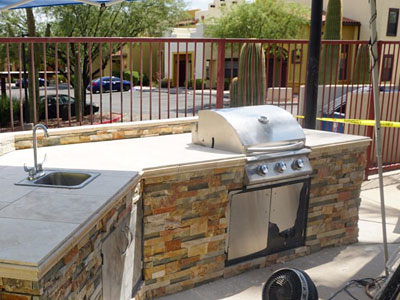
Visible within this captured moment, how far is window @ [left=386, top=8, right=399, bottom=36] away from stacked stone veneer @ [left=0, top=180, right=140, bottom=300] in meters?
28.0

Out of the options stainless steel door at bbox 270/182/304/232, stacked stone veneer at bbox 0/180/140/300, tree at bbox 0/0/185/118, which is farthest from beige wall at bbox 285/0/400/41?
stacked stone veneer at bbox 0/180/140/300

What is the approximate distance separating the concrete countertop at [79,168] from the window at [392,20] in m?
25.3

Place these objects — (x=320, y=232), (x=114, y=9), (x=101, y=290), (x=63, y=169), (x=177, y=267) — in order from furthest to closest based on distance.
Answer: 1. (x=114, y=9)
2. (x=320, y=232)
3. (x=177, y=267)
4. (x=63, y=169)
5. (x=101, y=290)

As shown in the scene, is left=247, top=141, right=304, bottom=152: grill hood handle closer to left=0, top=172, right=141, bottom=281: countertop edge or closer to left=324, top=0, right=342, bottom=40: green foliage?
left=0, top=172, right=141, bottom=281: countertop edge

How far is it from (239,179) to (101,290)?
1.62 m

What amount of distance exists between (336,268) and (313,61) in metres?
2.50

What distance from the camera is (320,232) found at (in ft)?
15.8

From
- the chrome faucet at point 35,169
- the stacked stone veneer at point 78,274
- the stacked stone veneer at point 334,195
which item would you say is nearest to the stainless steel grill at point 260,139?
the stacked stone veneer at point 334,195

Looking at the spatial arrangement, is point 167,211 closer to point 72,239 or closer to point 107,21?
point 72,239

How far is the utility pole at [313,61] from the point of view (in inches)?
213

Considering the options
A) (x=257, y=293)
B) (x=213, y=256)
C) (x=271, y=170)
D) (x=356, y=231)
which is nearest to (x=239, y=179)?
(x=271, y=170)

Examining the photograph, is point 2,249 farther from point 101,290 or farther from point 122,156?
point 122,156

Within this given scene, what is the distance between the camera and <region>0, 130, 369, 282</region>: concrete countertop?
2.22 metres

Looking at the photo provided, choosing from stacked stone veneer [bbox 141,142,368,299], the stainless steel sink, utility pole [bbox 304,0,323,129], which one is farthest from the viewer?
utility pole [bbox 304,0,323,129]
